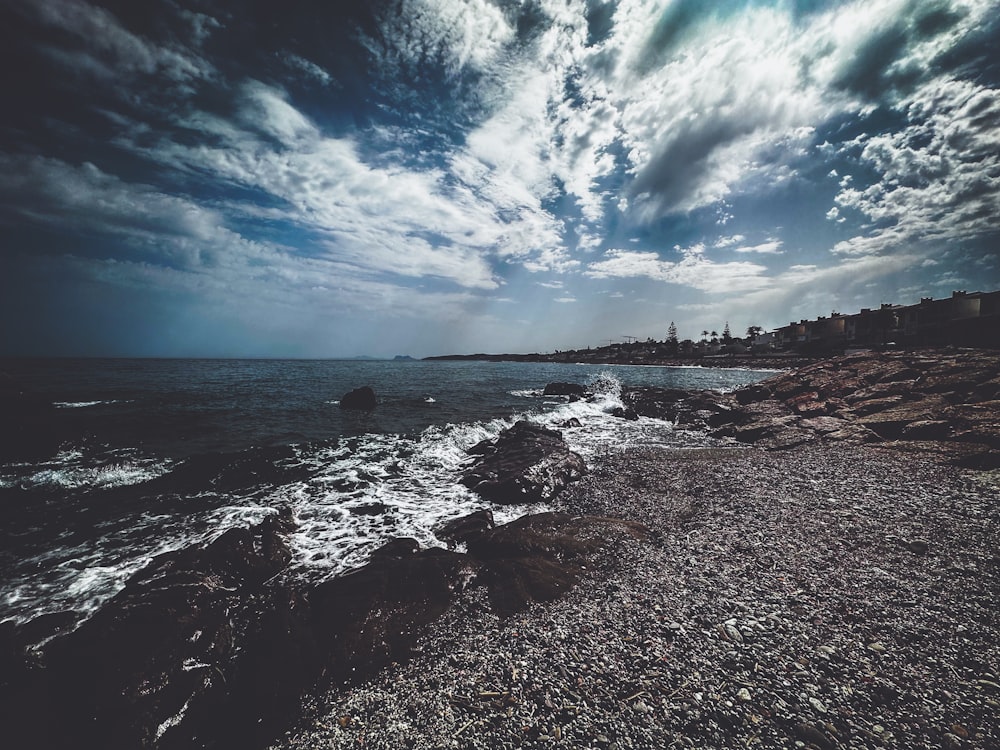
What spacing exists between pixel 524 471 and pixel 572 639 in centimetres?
715

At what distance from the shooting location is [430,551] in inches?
305

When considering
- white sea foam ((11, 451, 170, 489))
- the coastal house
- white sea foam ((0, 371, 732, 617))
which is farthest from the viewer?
the coastal house

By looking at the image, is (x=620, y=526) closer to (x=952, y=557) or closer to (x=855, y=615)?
(x=855, y=615)

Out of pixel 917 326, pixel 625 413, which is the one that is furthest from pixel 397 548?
pixel 917 326

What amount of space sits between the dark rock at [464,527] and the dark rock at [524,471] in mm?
1947

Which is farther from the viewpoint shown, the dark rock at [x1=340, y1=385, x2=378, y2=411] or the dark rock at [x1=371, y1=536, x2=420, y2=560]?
the dark rock at [x1=340, y1=385, x2=378, y2=411]

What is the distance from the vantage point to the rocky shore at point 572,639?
12.9 feet

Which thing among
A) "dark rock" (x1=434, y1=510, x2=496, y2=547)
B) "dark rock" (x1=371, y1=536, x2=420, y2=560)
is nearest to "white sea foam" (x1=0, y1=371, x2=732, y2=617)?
"dark rock" (x1=434, y1=510, x2=496, y2=547)

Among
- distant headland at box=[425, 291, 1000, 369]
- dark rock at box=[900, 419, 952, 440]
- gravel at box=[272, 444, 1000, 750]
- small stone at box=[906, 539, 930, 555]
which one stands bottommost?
gravel at box=[272, 444, 1000, 750]

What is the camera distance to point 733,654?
4.63 m

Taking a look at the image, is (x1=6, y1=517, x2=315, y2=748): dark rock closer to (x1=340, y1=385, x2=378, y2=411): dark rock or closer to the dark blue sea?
the dark blue sea

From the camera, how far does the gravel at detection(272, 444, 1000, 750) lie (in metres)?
3.79

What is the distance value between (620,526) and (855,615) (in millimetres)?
4179

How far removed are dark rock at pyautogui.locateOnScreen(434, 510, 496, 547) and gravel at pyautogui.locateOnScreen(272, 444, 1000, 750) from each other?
235cm
